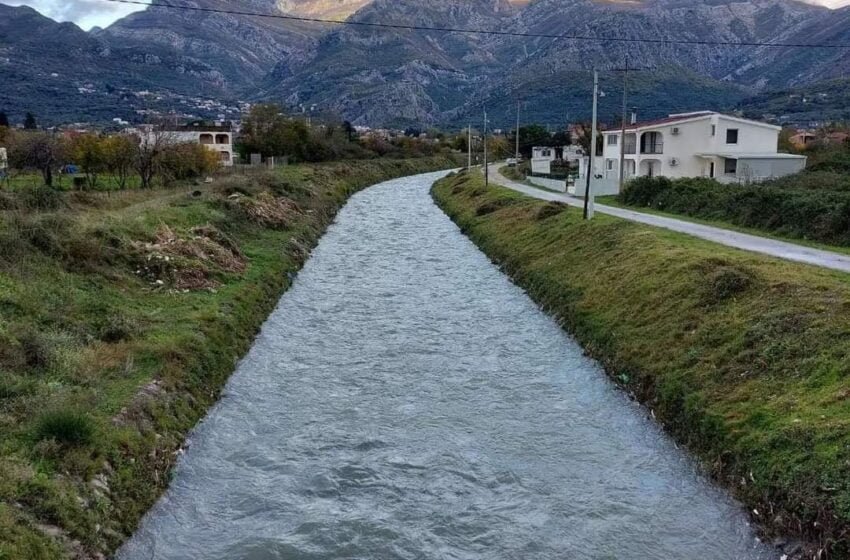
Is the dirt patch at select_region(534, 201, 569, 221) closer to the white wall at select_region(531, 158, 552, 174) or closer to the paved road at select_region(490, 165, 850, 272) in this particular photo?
the paved road at select_region(490, 165, 850, 272)

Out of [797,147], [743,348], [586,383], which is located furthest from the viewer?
[797,147]

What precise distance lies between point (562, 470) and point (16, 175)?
4940cm

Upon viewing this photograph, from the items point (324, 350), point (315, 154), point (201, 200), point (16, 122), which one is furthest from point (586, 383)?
point (16, 122)

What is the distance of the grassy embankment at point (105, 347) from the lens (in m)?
9.88

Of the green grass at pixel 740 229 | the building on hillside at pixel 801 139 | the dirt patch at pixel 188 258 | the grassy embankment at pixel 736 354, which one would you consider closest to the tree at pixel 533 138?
the building on hillside at pixel 801 139

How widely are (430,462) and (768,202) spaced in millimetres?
24419

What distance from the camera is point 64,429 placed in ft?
36.2

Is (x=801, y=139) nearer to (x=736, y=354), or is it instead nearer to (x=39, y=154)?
(x=736, y=354)

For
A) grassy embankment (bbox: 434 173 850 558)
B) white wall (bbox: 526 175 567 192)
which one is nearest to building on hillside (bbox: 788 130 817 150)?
white wall (bbox: 526 175 567 192)

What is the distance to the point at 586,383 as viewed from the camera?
17.6 metres

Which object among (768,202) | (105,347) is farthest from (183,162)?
(105,347)

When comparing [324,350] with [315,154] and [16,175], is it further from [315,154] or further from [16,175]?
[315,154]

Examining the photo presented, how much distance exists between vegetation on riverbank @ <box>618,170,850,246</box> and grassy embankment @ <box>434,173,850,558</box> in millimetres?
5051

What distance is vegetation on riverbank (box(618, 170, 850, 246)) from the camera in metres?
26.4
